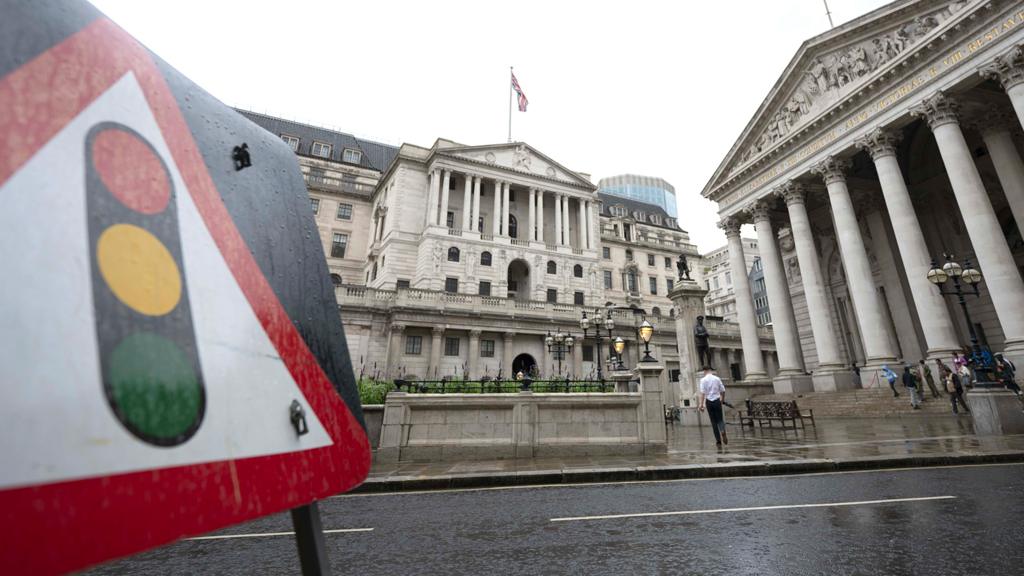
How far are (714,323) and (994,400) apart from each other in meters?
27.4

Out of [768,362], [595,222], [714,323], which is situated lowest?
[768,362]

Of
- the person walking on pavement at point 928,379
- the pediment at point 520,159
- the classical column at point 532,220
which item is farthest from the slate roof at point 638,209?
the person walking on pavement at point 928,379

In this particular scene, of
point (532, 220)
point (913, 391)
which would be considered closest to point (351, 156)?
point (532, 220)

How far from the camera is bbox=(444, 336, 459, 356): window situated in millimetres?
29617

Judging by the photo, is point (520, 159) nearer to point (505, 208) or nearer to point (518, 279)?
point (505, 208)

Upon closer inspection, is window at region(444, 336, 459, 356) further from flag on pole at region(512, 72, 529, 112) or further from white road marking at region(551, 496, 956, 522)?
white road marking at region(551, 496, 956, 522)

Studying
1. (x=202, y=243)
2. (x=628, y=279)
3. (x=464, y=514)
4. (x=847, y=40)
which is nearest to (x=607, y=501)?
(x=464, y=514)

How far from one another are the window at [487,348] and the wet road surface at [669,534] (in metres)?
23.7

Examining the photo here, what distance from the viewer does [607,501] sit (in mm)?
6117

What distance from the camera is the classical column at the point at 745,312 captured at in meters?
25.3

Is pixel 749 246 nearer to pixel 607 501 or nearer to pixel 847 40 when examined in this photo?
pixel 847 40

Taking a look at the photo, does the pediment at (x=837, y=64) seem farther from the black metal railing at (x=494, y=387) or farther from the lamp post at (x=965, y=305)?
the black metal railing at (x=494, y=387)

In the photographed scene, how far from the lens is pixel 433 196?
3678cm

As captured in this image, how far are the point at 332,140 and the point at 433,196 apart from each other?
79.0 ft
